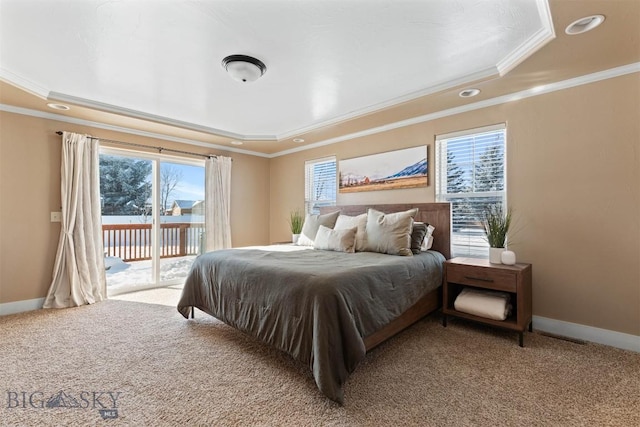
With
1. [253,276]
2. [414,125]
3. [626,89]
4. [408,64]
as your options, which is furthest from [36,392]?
[626,89]

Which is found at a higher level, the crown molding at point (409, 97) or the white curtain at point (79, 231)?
the crown molding at point (409, 97)

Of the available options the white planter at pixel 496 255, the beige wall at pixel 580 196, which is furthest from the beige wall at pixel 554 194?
the white planter at pixel 496 255

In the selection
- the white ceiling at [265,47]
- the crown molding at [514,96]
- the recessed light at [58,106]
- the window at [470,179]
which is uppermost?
the white ceiling at [265,47]

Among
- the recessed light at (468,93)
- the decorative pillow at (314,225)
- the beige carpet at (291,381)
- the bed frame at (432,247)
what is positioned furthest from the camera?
the decorative pillow at (314,225)

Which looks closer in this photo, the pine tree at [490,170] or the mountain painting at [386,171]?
the pine tree at [490,170]

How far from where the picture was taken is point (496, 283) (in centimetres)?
251

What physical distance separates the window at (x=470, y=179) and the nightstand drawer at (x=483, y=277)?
57 centimetres

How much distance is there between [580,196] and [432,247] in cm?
139

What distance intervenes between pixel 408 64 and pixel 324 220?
2104mm

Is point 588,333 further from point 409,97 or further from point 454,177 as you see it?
point 409,97

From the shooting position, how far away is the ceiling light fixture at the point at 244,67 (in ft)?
7.48

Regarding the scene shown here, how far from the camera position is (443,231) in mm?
3252

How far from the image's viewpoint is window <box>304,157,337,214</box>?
4676mm

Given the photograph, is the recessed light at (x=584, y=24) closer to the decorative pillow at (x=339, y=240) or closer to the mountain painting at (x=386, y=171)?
the mountain painting at (x=386, y=171)
